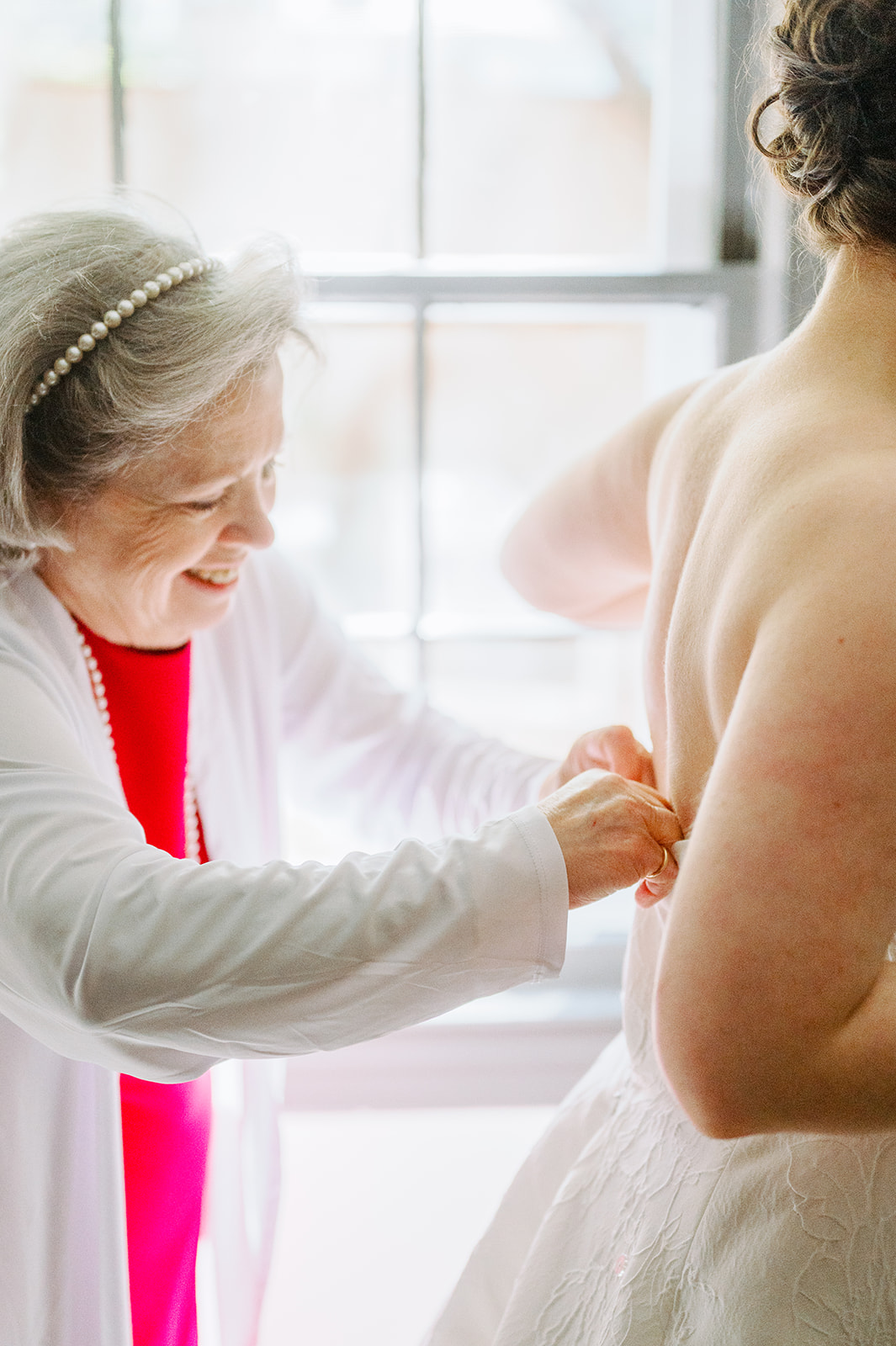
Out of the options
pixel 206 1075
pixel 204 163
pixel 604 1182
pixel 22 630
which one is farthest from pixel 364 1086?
pixel 204 163

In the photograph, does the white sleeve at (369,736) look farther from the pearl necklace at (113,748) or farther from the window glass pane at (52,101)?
the window glass pane at (52,101)

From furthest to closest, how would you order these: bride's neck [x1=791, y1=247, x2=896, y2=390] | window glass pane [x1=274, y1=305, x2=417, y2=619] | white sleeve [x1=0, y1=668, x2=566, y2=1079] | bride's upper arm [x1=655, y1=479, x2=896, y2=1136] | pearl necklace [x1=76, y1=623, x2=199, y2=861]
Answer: window glass pane [x1=274, y1=305, x2=417, y2=619] → pearl necklace [x1=76, y1=623, x2=199, y2=861] → white sleeve [x1=0, y1=668, x2=566, y2=1079] → bride's neck [x1=791, y1=247, x2=896, y2=390] → bride's upper arm [x1=655, y1=479, x2=896, y2=1136]

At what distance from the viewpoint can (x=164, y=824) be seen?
122cm

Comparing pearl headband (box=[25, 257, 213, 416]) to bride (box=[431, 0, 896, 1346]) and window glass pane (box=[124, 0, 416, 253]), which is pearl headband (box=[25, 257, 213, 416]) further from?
window glass pane (box=[124, 0, 416, 253])

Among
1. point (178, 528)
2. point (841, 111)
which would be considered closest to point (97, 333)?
point (178, 528)

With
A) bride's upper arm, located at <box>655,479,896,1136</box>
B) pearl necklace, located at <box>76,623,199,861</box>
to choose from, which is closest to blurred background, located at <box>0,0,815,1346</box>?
pearl necklace, located at <box>76,623,199,861</box>

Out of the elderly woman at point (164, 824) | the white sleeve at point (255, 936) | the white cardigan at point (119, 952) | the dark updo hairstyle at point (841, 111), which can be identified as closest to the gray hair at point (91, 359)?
the elderly woman at point (164, 824)

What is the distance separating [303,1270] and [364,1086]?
27cm

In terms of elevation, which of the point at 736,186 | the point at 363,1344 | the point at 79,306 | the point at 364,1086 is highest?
the point at 736,186

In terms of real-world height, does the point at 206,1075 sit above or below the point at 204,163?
below

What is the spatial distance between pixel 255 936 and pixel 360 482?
1.04 metres

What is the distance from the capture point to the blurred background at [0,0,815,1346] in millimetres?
1537

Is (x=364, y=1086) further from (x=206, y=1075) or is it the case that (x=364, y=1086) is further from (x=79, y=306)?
(x=79, y=306)

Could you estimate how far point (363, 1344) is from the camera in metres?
1.38
